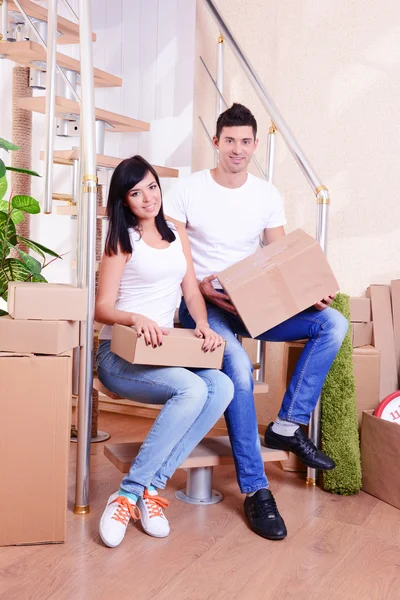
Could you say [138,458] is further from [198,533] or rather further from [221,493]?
[221,493]

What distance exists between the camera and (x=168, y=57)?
10.9 feet

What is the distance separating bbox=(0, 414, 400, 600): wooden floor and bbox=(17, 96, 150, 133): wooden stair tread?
148 cm

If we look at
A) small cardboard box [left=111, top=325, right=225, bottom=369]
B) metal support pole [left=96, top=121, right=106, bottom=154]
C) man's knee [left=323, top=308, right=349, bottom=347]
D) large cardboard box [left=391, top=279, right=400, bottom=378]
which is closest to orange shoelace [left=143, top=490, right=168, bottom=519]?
small cardboard box [left=111, top=325, right=225, bottom=369]

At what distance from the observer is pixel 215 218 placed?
7.40ft

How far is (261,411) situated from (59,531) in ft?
4.83

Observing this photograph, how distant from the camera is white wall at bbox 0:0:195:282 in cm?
328

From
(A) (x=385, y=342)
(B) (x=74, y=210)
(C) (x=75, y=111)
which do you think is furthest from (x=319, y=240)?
(C) (x=75, y=111)

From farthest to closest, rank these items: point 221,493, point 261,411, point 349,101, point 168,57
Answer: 1. point 168,57
2. point 261,411
3. point 349,101
4. point 221,493

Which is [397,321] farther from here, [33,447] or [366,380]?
[33,447]

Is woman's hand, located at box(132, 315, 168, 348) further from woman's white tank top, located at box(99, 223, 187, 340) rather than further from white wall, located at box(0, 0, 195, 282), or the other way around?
white wall, located at box(0, 0, 195, 282)

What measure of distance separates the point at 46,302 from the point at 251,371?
66 centimetres

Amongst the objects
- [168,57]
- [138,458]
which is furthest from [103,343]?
[168,57]

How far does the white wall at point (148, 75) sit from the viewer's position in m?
3.28

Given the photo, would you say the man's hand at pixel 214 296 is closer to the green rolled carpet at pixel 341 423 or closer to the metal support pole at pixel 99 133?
the green rolled carpet at pixel 341 423
